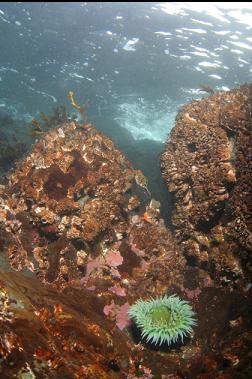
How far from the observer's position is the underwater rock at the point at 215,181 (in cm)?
569

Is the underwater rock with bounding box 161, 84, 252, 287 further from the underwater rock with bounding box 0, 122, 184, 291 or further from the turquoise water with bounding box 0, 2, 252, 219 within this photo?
the turquoise water with bounding box 0, 2, 252, 219

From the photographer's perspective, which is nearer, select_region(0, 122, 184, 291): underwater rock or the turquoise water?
A: select_region(0, 122, 184, 291): underwater rock

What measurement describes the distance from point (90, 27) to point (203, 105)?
36.6 feet

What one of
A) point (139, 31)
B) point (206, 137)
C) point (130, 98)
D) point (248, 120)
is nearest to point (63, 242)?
point (206, 137)

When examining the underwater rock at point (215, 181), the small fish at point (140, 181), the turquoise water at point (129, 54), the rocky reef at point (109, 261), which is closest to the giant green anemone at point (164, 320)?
the rocky reef at point (109, 261)

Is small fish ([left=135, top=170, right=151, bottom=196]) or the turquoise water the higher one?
the turquoise water

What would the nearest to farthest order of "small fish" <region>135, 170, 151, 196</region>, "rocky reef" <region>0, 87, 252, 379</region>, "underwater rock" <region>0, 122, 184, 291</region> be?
"rocky reef" <region>0, 87, 252, 379</region> < "underwater rock" <region>0, 122, 184, 291</region> < "small fish" <region>135, 170, 151, 196</region>

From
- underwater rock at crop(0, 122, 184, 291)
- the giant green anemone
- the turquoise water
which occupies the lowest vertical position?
the giant green anemone

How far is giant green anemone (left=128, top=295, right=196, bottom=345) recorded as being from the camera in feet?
14.6

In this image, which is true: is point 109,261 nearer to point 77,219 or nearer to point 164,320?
point 77,219

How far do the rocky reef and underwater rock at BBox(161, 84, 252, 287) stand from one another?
4 centimetres

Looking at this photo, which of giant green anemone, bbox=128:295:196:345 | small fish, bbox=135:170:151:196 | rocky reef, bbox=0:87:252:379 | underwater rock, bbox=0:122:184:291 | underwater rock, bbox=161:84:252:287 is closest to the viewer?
rocky reef, bbox=0:87:252:379

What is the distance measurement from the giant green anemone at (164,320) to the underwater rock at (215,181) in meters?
1.36

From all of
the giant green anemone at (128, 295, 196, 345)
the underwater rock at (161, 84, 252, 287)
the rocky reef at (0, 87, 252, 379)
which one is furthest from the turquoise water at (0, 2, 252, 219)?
the giant green anemone at (128, 295, 196, 345)
